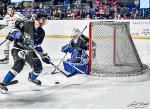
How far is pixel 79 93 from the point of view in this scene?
555 centimetres

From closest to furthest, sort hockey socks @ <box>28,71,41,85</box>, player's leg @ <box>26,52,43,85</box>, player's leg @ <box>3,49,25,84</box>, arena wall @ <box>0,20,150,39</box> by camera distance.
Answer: player's leg @ <box>3,49,25,84</box> → player's leg @ <box>26,52,43,85</box> → hockey socks @ <box>28,71,41,85</box> → arena wall @ <box>0,20,150,39</box>

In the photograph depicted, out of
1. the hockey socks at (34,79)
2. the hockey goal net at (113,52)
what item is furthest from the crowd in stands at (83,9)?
the hockey socks at (34,79)

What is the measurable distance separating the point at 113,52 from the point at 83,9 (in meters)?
4.57

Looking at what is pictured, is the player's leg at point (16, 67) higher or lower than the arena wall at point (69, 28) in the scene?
higher

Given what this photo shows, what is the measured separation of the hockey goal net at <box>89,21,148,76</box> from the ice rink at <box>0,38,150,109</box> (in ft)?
0.73

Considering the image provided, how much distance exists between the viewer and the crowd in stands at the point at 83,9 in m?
11.2

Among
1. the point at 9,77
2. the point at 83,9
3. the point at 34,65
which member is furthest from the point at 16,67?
the point at 83,9

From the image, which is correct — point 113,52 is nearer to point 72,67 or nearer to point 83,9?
point 72,67

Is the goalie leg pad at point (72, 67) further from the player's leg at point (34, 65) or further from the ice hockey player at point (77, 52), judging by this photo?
the player's leg at point (34, 65)

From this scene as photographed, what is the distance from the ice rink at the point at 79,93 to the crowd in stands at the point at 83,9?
4.17 meters

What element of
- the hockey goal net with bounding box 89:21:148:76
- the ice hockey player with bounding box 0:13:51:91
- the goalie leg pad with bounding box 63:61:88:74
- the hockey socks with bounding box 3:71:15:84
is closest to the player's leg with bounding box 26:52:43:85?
the ice hockey player with bounding box 0:13:51:91

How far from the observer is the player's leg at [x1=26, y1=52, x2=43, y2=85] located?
5634 mm

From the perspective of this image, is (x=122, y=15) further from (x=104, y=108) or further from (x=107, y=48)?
(x=104, y=108)

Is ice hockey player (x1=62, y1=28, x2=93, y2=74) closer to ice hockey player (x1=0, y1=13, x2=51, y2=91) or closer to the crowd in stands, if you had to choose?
ice hockey player (x1=0, y1=13, x2=51, y2=91)
